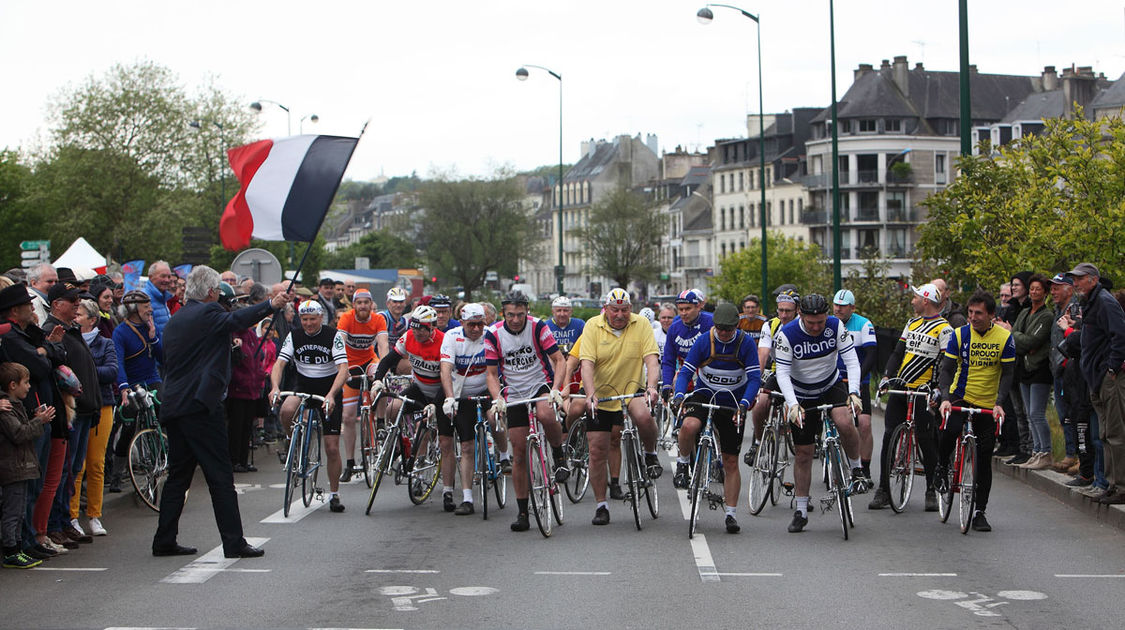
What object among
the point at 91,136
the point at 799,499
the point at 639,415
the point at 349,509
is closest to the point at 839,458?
the point at 799,499

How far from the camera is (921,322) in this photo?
484 inches

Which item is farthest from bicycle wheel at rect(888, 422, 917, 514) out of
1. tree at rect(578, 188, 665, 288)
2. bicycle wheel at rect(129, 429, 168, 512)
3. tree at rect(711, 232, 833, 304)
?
tree at rect(578, 188, 665, 288)

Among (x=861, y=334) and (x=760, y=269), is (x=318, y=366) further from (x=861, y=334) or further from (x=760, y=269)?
(x=760, y=269)

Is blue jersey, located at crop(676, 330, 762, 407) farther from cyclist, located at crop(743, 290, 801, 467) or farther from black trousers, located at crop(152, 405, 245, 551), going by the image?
black trousers, located at crop(152, 405, 245, 551)

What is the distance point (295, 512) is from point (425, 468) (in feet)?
4.11

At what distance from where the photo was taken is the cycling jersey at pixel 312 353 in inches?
488

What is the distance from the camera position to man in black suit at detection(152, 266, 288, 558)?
383 inches

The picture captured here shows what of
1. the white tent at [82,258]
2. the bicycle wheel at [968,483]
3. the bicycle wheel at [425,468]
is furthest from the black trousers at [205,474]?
the white tent at [82,258]

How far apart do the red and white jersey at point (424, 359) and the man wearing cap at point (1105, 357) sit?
5556 millimetres

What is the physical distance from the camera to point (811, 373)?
36.4 ft

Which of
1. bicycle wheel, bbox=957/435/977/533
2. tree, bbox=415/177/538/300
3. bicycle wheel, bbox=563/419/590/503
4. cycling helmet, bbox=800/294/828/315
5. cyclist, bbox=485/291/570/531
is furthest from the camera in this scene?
tree, bbox=415/177/538/300

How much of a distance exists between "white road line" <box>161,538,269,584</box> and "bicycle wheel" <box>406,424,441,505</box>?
109 inches

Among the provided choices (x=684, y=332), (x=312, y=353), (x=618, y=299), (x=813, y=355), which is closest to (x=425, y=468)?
(x=312, y=353)

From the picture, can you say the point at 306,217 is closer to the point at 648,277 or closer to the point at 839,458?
the point at 839,458
